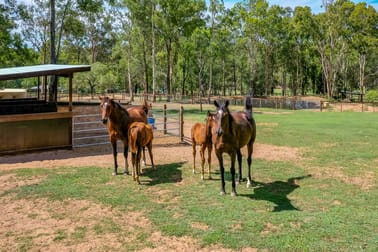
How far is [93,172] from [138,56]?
41.0 metres

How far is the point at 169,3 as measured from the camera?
32.0 metres

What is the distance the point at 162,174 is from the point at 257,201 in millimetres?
2648

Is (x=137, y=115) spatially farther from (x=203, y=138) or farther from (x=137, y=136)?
(x=203, y=138)

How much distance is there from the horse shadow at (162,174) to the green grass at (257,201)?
0.07ft

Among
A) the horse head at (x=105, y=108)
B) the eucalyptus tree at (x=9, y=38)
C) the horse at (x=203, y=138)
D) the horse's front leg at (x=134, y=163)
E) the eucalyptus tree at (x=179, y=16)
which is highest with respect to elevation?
the eucalyptus tree at (x=179, y=16)

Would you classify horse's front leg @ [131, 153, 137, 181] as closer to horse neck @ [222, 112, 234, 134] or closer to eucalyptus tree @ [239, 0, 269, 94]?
horse neck @ [222, 112, 234, 134]

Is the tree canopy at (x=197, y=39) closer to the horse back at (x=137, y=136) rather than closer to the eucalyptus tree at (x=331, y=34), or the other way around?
the eucalyptus tree at (x=331, y=34)

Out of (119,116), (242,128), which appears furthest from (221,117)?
(119,116)

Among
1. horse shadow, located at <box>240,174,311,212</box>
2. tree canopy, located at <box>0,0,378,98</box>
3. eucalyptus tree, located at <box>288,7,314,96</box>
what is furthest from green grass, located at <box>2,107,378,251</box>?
eucalyptus tree, located at <box>288,7,314,96</box>

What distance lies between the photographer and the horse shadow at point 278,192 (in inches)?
217

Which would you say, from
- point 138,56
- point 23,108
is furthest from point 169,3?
point 23,108

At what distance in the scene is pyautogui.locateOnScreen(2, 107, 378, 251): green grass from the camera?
4.27m

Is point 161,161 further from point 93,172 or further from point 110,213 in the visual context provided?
point 110,213

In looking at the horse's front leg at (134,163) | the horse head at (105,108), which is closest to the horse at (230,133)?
the horse's front leg at (134,163)
